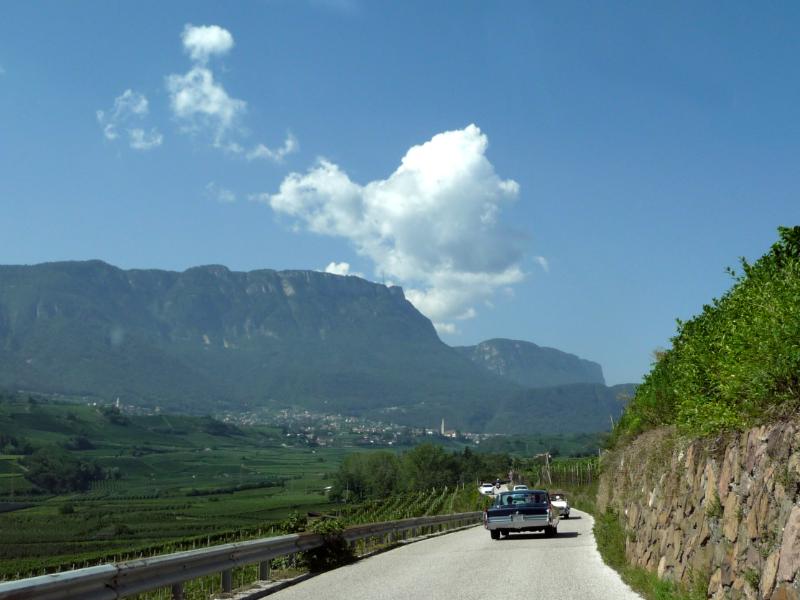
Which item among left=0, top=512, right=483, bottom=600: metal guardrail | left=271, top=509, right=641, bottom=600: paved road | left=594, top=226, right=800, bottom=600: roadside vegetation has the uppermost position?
left=594, top=226, right=800, bottom=600: roadside vegetation

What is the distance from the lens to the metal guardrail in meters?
8.35

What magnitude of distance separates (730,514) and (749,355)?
1.95 metres

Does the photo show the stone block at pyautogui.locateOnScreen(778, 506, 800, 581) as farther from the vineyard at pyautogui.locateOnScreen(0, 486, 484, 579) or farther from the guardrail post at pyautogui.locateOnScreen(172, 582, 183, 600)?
the vineyard at pyautogui.locateOnScreen(0, 486, 484, 579)

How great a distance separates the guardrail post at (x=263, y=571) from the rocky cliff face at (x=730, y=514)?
6.72 metres

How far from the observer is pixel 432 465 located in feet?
603

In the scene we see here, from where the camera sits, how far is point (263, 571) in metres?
16.1

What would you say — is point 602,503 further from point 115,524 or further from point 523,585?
point 115,524

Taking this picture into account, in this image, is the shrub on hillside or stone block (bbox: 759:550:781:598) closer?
stone block (bbox: 759:550:781:598)

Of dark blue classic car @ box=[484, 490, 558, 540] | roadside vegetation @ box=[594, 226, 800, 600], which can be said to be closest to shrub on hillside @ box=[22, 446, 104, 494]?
dark blue classic car @ box=[484, 490, 558, 540]

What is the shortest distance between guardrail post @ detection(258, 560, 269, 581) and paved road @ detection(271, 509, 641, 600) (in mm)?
715

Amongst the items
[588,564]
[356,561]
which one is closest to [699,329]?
[588,564]

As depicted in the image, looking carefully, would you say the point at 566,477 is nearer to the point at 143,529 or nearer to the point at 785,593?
the point at 143,529

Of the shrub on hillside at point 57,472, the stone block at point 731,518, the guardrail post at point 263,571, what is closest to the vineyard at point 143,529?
the shrub on hillside at point 57,472

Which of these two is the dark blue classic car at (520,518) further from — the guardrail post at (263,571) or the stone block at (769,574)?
the stone block at (769,574)
